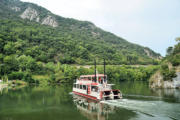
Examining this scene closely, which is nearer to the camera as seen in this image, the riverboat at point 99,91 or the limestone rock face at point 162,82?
the riverboat at point 99,91

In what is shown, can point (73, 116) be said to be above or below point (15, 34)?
below

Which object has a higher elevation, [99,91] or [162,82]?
[162,82]

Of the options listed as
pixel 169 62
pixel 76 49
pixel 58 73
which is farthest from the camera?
pixel 76 49

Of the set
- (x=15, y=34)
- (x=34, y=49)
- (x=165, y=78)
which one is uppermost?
(x=15, y=34)

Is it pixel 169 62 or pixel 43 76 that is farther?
pixel 43 76

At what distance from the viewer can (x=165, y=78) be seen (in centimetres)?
6006

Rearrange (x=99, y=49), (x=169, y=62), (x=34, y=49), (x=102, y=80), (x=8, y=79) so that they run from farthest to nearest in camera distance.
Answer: (x=99, y=49) < (x=34, y=49) < (x=8, y=79) < (x=169, y=62) < (x=102, y=80)

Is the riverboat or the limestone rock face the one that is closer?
the riverboat

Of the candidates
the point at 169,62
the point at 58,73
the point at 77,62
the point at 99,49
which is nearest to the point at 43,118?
the point at 169,62

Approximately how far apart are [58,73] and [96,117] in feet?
248

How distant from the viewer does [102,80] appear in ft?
141

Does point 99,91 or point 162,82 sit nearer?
point 99,91

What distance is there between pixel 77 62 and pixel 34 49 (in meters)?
37.0

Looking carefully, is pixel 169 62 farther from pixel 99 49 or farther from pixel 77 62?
pixel 99 49
